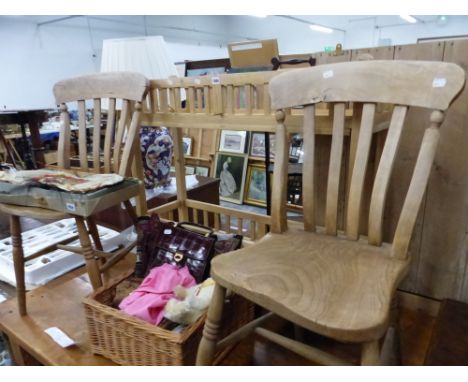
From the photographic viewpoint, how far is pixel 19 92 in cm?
509

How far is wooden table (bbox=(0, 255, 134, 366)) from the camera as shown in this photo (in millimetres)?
952

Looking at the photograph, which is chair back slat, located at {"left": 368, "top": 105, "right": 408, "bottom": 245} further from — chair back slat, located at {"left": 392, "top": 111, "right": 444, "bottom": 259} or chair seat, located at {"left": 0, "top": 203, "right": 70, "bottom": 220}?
chair seat, located at {"left": 0, "top": 203, "right": 70, "bottom": 220}

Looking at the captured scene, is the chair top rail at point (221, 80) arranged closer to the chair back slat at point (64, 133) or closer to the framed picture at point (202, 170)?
the chair back slat at point (64, 133)

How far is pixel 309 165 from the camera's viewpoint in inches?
33.9

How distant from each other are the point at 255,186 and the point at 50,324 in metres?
2.36

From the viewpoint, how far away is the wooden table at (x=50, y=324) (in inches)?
37.5

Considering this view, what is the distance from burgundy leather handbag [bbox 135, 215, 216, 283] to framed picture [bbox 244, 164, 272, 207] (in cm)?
207

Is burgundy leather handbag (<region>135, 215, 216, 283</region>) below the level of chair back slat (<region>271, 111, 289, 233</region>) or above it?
below

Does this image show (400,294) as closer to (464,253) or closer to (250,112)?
(464,253)

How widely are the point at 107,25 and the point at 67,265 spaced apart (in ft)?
18.5

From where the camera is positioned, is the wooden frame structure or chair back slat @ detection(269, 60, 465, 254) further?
the wooden frame structure

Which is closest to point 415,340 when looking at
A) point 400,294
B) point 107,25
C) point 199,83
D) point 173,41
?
point 400,294

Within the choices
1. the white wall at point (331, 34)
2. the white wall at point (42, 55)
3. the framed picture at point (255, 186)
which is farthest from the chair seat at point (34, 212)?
the white wall at point (331, 34)

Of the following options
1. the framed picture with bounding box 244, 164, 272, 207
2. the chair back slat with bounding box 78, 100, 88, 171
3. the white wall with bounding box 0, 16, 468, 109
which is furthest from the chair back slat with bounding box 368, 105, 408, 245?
the white wall with bounding box 0, 16, 468, 109
